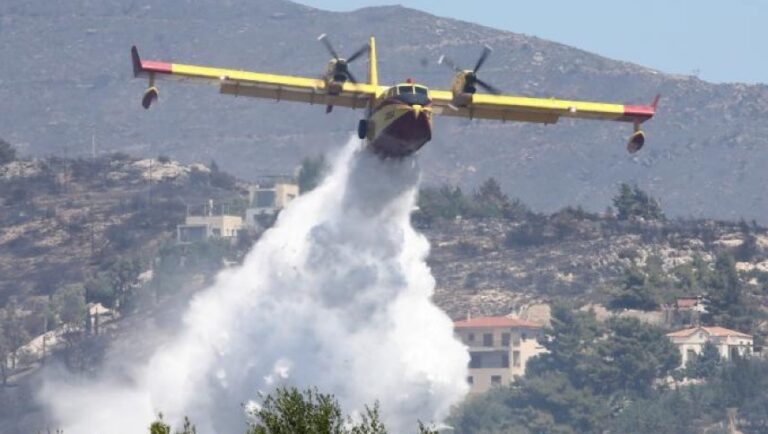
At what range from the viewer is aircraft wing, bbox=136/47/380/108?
96688 mm

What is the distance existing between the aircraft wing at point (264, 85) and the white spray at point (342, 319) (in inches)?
138

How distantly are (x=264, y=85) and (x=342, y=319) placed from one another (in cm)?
1264

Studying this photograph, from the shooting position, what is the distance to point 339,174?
107 metres

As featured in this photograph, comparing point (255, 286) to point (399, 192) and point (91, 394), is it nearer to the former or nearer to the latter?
point (399, 192)

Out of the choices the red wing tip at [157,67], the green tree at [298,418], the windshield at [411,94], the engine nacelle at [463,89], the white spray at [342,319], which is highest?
the red wing tip at [157,67]

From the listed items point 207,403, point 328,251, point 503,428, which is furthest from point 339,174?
point 503,428

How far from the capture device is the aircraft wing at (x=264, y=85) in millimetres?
96688

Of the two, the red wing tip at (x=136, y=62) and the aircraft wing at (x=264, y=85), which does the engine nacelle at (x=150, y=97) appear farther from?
the aircraft wing at (x=264, y=85)

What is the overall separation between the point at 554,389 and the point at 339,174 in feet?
292

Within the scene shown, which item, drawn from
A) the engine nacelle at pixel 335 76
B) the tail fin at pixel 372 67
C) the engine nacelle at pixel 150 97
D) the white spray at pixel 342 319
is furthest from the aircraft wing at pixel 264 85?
the engine nacelle at pixel 150 97

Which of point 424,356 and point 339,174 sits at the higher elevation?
point 339,174

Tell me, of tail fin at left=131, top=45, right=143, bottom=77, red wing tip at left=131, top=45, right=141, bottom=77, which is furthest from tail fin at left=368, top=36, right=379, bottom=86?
red wing tip at left=131, top=45, right=141, bottom=77

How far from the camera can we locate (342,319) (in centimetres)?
10606

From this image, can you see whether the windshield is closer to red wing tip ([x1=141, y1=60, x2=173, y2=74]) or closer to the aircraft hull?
the aircraft hull
